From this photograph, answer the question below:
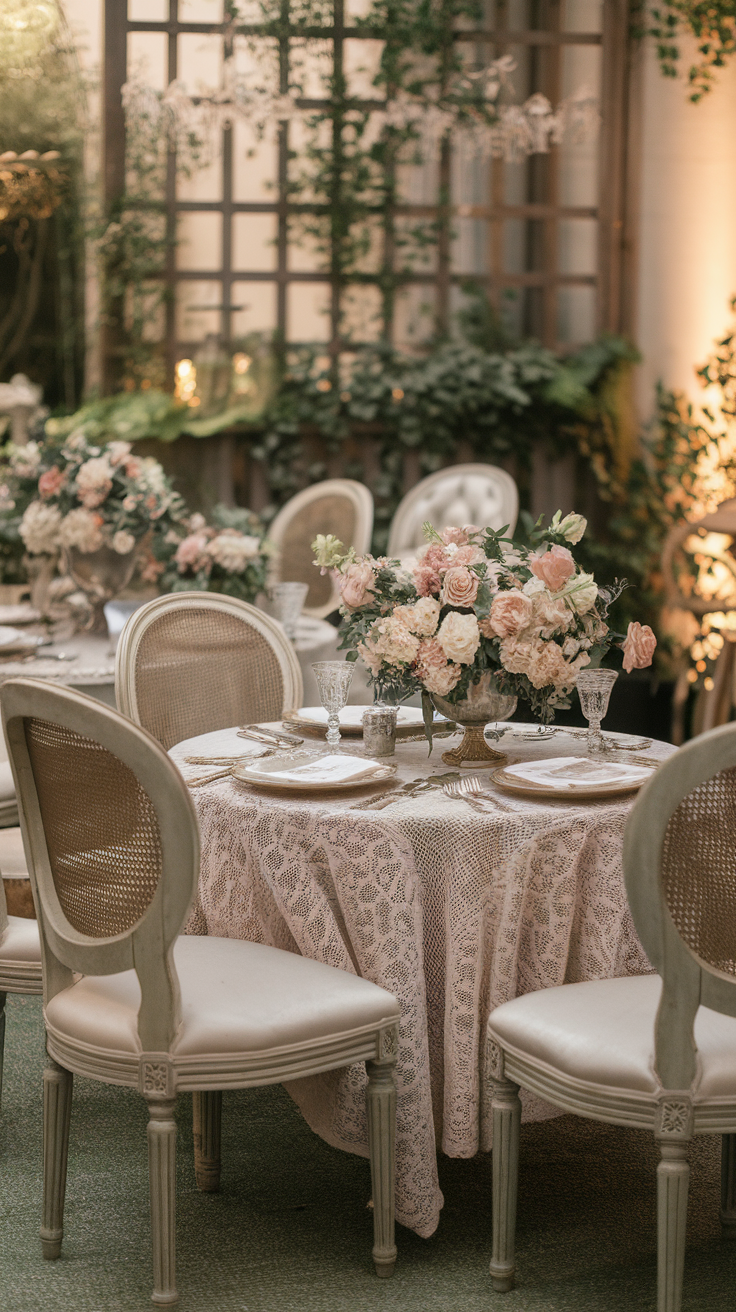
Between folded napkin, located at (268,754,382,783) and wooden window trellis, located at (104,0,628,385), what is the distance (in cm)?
423

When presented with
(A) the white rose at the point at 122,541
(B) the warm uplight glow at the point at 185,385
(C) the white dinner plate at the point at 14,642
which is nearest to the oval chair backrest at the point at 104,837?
(C) the white dinner plate at the point at 14,642

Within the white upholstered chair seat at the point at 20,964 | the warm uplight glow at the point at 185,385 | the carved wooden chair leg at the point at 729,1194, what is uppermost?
the warm uplight glow at the point at 185,385

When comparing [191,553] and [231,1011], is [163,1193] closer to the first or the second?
[231,1011]

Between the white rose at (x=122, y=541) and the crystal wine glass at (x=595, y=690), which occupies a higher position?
the white rose at (x=122, y=541)

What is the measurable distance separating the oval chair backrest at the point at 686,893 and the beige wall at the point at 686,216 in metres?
4.76

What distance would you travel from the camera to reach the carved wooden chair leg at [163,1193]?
173 centimetres

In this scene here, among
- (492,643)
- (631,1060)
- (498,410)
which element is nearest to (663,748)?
(492,643)

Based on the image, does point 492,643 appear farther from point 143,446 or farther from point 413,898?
point 143,446

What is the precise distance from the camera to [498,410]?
6117 millimetres

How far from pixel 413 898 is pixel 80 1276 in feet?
2.42

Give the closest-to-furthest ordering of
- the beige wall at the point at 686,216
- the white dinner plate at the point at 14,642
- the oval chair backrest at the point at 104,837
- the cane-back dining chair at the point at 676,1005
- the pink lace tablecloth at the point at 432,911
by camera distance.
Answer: the cane-back dining chair at the point at 676,1005 → the oval chair backrest at the point at 104,837 → the pink lace tablecloth at the point at 432,911 → the white dinner plate at the point at 14,642 → the beige wall at the point at 686,216

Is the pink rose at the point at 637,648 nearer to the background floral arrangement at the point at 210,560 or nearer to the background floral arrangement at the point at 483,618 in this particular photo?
the background floral arrangement at the point at 483,618

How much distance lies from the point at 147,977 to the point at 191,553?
1844mm

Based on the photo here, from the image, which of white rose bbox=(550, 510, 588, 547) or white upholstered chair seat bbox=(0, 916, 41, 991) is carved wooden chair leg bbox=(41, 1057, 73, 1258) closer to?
white upholstered chair seat bbox=(0, 916, 41, 991)
